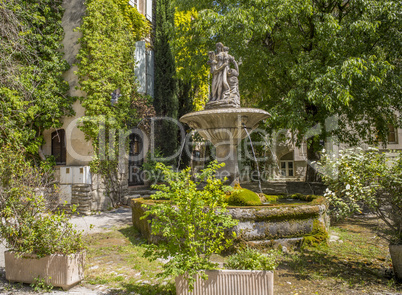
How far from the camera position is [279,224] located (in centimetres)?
502

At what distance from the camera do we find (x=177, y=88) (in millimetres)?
14266

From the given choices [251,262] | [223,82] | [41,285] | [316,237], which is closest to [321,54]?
[223,82]

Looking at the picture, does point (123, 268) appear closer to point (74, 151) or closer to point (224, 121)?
point (224, 121)

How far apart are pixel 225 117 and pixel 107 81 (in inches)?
224

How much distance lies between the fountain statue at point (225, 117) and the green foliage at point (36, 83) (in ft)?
17.8

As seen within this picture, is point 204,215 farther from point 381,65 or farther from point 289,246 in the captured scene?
point 381,65

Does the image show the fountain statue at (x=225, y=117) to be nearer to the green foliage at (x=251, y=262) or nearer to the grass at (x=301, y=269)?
the grass at (x=301, y=269)

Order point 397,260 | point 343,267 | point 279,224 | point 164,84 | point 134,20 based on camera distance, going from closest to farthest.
Result: point 397,260 → point 343,267 → point 279,224 → point 134,20 → point 164,84

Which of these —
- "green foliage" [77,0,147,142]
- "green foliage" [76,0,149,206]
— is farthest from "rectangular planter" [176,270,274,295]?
"green foliage" [77,0,147,142]

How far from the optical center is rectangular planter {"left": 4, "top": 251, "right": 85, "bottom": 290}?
355 centimetres

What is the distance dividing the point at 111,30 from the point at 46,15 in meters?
2.18

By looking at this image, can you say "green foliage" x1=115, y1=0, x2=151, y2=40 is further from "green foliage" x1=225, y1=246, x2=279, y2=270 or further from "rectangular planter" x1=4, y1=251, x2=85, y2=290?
"green foliage" x1=225, y1=246, x2=279, y2=270

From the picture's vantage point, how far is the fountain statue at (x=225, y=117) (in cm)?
634

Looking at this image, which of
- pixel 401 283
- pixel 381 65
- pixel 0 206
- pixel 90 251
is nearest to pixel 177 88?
pixel 381 65
